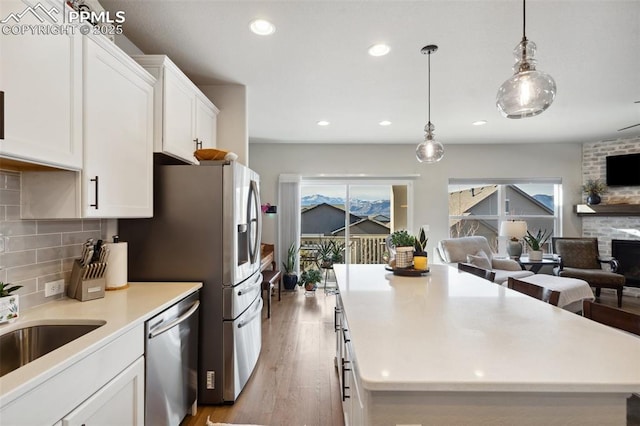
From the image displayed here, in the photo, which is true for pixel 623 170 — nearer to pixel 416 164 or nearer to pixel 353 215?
pixel 416 164

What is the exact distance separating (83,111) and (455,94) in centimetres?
325

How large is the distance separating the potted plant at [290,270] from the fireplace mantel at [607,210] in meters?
5.02

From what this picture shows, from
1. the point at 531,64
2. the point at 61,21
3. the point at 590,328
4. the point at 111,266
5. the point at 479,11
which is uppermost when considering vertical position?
the point at 479,11

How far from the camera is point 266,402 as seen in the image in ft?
7.32

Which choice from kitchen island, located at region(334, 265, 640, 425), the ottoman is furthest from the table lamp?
kitchen island, located at region(334, 265, 640, 425)

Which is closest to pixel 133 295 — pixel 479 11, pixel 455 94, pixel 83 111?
pixel 83 111

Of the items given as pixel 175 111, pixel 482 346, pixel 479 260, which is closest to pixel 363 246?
pixel 479 260

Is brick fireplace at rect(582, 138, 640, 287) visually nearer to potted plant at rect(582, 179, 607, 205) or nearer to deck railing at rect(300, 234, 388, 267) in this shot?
potted plant at rect(582, 179, 607, 205)

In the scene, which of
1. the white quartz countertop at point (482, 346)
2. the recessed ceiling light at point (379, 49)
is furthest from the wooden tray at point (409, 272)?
the recessed ceiling light at point (379, 49)

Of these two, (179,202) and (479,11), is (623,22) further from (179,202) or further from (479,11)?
(179,202)

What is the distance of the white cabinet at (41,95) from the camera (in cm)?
115

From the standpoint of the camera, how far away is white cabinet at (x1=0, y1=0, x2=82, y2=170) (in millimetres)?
1149

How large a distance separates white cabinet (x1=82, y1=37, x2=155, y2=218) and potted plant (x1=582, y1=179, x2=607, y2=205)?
21.4 ft

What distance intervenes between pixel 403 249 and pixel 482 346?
139cm
